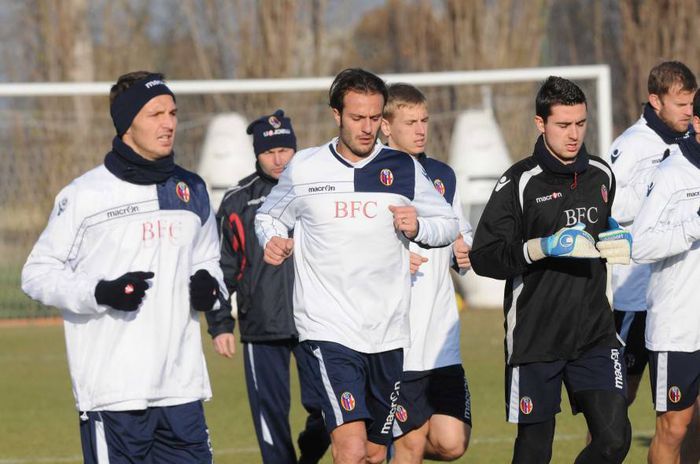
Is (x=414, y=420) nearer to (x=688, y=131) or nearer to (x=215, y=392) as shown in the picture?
(x=688, y=131)

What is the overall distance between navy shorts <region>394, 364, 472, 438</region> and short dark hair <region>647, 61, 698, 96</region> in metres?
2.08

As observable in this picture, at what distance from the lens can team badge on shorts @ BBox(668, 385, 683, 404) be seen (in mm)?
7219

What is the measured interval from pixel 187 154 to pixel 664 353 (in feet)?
42.5

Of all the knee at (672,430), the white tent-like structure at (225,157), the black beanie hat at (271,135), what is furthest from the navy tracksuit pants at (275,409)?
the white tent-like structure at (225,157)

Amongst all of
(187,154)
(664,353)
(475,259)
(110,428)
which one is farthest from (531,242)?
(187,154)

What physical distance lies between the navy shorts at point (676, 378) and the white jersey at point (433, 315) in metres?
1.14

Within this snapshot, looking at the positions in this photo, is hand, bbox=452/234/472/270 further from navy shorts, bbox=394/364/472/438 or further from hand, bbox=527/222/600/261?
hand, bbox=527/222/600/261

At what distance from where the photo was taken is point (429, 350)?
7641 millimetres

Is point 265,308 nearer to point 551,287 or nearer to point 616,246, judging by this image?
point 551,287

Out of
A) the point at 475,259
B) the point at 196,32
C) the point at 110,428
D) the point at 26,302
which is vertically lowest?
the point at 26,302

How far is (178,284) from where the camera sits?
6152mm

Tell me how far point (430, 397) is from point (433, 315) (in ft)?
1.53

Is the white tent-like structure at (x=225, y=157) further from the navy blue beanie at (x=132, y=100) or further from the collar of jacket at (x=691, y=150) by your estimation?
the navy blue beanie at (x=132, y=100)

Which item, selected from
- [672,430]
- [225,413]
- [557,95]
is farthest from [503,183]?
[225,413]
